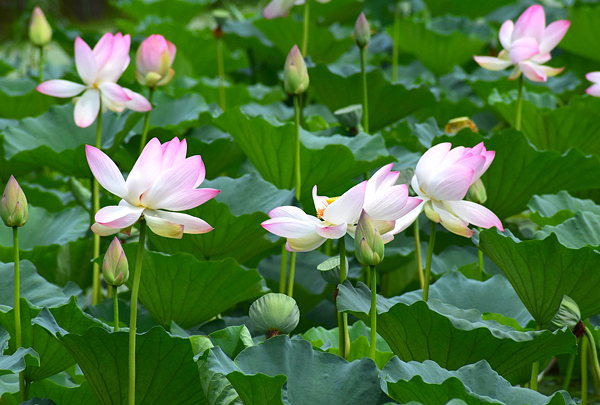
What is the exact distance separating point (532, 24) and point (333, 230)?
2.31ft

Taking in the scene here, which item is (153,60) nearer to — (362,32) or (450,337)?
(362,32)

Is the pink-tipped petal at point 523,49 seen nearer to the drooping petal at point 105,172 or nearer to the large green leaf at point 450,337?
the large green leaf at point 450,337

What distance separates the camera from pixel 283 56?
2070mm

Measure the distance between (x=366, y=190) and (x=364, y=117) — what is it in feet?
2.42

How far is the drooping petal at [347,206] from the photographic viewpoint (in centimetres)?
64

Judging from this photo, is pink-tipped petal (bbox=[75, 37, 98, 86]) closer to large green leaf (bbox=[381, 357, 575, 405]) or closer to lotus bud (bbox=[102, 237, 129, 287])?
lotus bud (bbox=[102, 237, 129, 287])

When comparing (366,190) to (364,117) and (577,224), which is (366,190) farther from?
(364,117)

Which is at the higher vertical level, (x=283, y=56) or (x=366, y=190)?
(x=366, y=190)

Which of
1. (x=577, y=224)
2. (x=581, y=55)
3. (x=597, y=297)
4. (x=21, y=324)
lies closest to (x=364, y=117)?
(x=577, y=224)

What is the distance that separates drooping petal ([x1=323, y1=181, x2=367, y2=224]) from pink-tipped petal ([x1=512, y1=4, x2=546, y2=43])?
0.66 metres

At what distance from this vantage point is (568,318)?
0.73 metres

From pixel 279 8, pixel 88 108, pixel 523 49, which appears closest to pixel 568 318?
pixel 523 49

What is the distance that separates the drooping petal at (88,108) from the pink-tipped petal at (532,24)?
70 cm

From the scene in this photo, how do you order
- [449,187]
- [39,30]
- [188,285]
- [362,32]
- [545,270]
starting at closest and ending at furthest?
1. [449,187]
2. [545,270]
3. [188,285]
4. [362,32]
5. [39,30]
